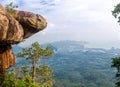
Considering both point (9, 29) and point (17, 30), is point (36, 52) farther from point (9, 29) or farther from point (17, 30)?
point (9, 29)

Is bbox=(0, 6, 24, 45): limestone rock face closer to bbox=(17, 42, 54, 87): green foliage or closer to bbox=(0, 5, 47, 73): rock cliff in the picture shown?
bbox=(0, 5, 47, 73): rock cliff

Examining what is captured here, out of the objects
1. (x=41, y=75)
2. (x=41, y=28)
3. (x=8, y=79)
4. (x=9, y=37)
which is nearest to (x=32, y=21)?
(x=41, y=28)

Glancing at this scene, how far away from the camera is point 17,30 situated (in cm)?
5403

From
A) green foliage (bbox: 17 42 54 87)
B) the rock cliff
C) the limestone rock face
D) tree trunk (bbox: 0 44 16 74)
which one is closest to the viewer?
the limestone rock face

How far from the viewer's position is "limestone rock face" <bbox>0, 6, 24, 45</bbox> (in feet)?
162

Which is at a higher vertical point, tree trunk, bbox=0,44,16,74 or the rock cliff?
the rock cliff

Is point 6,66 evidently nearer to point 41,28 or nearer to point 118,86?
point 41,28

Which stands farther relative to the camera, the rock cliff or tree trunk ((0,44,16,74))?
tree trunk ((0,44,16,74))

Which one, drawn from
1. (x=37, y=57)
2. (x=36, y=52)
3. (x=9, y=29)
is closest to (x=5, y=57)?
(x=9, y=29)

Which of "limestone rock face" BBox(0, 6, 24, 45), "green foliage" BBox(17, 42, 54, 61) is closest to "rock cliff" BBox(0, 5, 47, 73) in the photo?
"limestone rock face" BBox(0, 6, 24, 45)

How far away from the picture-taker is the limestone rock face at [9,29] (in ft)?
162

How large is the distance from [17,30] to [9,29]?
2739 millimetres

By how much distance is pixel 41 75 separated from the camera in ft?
275

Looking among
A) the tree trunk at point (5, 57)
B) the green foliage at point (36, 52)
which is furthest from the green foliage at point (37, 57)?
the tree trunk at point (5, 57)
